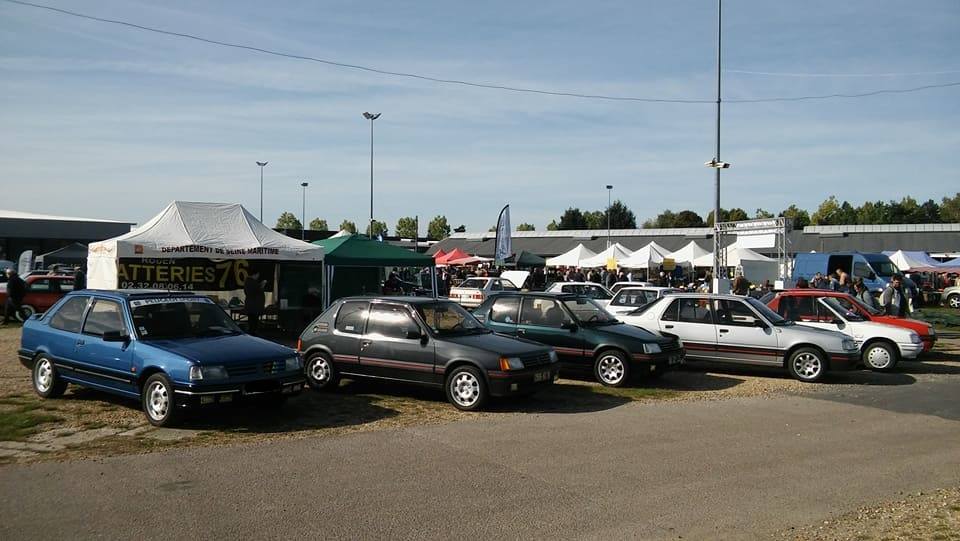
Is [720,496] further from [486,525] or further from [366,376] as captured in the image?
[366,376]

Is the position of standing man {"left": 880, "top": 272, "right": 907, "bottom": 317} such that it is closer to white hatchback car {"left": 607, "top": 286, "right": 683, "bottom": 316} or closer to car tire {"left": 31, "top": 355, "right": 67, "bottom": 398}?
white hatchback car {"left": 607, "top": 286, "right": 683, "bottom": 316}

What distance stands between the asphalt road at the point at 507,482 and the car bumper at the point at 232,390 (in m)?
0.83

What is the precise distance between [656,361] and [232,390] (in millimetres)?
6613

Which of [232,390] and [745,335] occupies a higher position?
[745,335]

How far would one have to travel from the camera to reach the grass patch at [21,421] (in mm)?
8172

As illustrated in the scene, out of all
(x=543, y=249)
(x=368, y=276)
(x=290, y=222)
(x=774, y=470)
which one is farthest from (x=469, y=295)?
(x=290, y=222)

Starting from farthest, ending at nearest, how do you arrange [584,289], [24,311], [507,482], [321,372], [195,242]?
1. [584,289]
2. [24,311]
3. [195,242]
4. [321,372]
5. [507,482]

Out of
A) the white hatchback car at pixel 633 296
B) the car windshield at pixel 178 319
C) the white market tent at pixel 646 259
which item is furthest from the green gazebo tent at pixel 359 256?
the white market tent at pixel 646 259

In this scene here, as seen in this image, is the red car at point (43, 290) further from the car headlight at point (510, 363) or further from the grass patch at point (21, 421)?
the car headlight at point (510, 363)

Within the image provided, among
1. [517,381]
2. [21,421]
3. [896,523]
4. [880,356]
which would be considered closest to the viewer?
[896,523]

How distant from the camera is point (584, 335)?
1232 centimetres

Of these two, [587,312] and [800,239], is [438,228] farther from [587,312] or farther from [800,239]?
[587,312]

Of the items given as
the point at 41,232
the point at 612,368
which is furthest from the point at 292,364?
the point at 41,232

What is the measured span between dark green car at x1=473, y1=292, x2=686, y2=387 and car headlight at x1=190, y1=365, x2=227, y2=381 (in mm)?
5481
